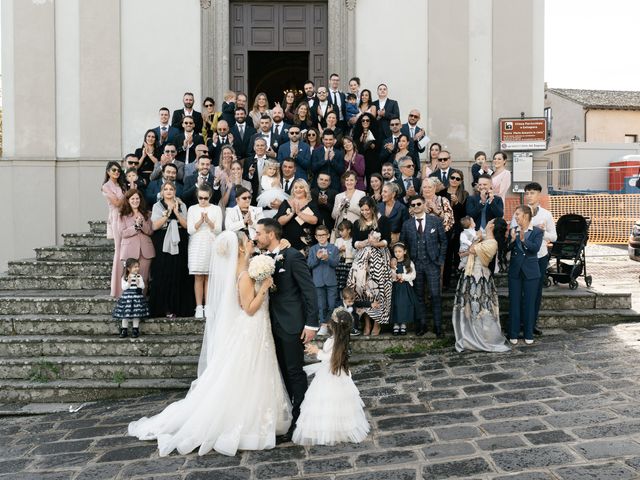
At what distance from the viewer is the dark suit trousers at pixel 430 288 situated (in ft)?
26.4

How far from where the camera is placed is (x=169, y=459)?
5.13 m

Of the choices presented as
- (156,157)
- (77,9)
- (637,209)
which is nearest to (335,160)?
(156,157)

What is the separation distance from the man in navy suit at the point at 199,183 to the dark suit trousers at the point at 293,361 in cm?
355

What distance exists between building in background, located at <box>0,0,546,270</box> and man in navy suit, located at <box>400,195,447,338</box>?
15.4 ft

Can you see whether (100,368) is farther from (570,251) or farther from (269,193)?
(570,251)

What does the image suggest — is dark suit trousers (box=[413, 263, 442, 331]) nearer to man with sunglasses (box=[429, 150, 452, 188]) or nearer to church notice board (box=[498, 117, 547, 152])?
man with sunglasses (box=[429, 150, 452, 188])

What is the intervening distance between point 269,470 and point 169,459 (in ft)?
2.93

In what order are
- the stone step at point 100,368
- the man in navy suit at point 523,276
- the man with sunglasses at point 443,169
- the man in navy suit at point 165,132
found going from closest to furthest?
the stone step at point 100,368
the man in navy suit at point 523,276
the man with sunglasses at point 443,169
the man in navy suit at point 165,132

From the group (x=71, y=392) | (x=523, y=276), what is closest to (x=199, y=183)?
(x=71, y=392)

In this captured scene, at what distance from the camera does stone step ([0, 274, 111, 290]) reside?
948cm

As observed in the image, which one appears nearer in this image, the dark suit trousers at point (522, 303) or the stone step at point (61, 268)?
the dark suit trousers at point (522, 303)

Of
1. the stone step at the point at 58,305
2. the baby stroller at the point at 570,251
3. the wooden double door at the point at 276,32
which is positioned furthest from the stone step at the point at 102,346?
the wooden double door at the point at 276,32

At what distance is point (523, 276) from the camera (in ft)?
26.1

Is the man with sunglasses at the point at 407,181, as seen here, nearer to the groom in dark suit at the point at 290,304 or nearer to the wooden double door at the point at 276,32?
the groom in dark suit at the point at 290,304
